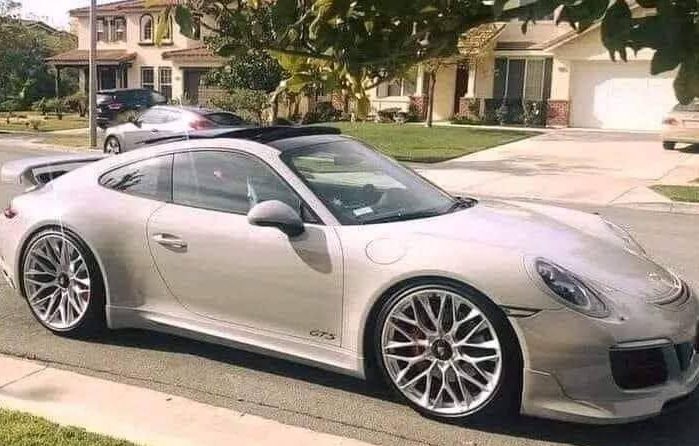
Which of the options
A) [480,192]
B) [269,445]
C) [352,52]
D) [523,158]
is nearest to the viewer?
[352,52]

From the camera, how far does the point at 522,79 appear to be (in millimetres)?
32781

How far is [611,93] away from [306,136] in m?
27.4

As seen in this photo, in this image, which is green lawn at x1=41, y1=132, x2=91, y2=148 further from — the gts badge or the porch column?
the gts badge

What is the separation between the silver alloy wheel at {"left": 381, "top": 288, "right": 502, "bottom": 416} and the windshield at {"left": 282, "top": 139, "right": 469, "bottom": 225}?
23.9 inches

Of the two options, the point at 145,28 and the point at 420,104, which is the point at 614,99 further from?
the point at 145,28

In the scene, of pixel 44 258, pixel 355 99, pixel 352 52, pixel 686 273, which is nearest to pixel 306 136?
pixel 44 258

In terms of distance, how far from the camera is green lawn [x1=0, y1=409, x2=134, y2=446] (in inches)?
134

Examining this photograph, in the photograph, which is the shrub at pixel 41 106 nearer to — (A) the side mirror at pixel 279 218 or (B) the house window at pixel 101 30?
(B) the house window at pixel 101 30

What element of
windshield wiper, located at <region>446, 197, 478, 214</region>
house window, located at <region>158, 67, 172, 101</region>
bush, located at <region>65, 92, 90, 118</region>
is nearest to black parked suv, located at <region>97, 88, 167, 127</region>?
bush, located at <region>65, 92, 90, 118</region>

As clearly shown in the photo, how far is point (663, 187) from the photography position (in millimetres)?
14641

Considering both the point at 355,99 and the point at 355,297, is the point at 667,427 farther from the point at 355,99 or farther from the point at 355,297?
the point at 355,99

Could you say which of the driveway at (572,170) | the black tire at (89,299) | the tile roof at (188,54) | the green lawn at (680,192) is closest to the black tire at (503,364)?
the black tire at (89,299)

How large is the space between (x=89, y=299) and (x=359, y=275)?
1921 millimetres

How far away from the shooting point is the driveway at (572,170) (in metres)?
14.4
